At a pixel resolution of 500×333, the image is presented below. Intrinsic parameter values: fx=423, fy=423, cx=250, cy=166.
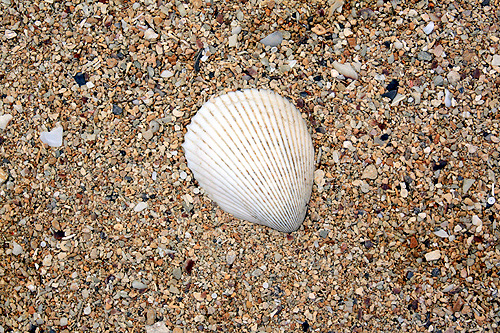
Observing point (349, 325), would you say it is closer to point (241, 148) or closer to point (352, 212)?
point (352, 212)

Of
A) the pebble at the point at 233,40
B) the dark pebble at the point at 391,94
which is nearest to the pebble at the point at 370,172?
the dark pebble at the point at 391,94

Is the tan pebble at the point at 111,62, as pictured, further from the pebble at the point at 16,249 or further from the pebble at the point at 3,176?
the pebble at the point at 16,249

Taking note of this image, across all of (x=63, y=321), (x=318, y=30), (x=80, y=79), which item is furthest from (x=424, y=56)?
(x=63, y=321)

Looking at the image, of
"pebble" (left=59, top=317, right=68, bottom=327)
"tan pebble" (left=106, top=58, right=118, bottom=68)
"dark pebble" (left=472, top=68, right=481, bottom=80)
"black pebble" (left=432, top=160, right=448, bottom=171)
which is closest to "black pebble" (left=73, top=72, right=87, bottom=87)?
"tan pebble" (left=106, top=58, right=118, bottom=68)

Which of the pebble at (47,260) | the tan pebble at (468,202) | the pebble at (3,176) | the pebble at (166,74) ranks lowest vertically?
the pebble at (47,260)

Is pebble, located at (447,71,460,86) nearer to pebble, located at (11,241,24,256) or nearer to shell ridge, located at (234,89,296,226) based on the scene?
shell ridge, located at (234,89,296,226)
